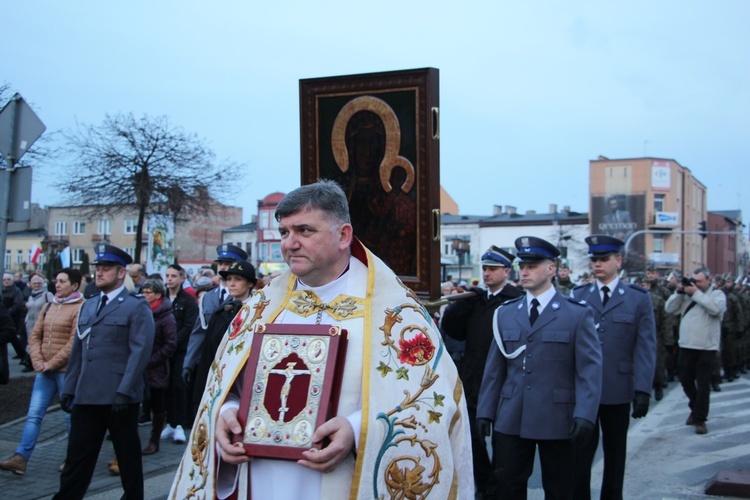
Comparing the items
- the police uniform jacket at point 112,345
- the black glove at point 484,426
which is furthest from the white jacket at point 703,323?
the police uniform jacket at point 112,345

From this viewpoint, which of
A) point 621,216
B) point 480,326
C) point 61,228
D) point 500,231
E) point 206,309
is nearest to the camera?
point 480,326

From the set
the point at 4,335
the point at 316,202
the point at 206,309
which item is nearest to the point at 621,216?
the point at 206,309

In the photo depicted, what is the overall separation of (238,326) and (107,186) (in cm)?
1801

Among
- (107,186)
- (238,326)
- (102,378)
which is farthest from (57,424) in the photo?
(107,186)

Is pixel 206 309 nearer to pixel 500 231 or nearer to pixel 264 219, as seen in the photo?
pixel 264 219

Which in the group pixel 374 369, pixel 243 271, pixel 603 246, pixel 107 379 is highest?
pixel 603 246

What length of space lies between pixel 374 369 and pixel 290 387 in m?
0.34

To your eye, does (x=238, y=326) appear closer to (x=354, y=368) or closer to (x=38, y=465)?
(x=354, y=368)

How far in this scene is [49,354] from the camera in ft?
26.9

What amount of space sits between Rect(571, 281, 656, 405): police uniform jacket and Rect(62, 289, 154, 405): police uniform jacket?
3.63m

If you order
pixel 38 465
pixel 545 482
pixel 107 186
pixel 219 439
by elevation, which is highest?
pixel 107 186

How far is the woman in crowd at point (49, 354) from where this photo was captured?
26.3ft

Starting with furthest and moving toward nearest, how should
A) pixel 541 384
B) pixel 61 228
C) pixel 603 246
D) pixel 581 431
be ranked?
pixel 61 228
pixel 603 246
pixel 541 384
pixel 581 431

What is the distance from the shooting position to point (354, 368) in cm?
329
